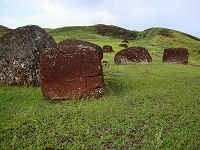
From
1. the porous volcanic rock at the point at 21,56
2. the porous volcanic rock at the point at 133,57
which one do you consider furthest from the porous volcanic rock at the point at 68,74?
the porous volcanic rock at the point at 133,57

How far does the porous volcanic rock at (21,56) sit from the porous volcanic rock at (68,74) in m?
1.84

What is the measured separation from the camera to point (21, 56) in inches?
276

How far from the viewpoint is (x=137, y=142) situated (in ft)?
10.5

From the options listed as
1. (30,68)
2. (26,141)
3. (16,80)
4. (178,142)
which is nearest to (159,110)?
(178,142)

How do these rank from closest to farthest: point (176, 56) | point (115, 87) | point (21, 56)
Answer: point (115, 87) → point (21, 56) → point (176, 56)

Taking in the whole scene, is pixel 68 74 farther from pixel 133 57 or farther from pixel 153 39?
pixel 153 39

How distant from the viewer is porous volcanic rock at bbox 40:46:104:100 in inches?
212

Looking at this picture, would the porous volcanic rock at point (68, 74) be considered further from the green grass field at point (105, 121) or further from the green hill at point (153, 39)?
the green hill at point (153, 39)

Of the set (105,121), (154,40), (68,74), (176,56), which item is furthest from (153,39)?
(105,121)

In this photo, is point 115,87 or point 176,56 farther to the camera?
point 176,56

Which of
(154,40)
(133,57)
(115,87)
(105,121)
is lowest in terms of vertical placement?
(105,121)

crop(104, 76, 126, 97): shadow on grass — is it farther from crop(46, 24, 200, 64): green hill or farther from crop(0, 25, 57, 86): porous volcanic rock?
crop(46, 24, 200, 64): green hill

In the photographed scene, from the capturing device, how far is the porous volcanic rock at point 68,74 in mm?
5395

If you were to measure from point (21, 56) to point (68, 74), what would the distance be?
279 centimetres
